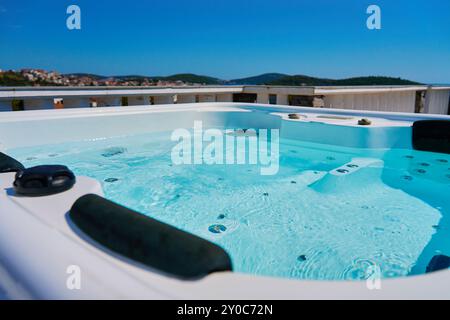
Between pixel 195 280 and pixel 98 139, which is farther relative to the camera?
pixel 98 139

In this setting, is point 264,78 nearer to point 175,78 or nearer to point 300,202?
point 175,78

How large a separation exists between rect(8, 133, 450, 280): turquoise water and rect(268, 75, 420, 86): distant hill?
8.30m

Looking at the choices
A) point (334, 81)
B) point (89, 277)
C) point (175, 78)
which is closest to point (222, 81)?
point (175, 78)

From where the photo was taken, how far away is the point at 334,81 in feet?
39.5

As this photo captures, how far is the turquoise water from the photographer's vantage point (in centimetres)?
150

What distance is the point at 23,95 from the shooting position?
4.33 metres

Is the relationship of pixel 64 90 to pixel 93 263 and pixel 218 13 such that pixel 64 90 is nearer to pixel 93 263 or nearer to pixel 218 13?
pixel 93 263

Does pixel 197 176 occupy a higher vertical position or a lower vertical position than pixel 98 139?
lower

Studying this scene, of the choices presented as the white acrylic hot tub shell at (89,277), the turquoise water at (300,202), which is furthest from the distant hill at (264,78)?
the white acrylic hot tub shell at (89,277)

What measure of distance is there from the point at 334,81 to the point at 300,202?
1115 centimetres
